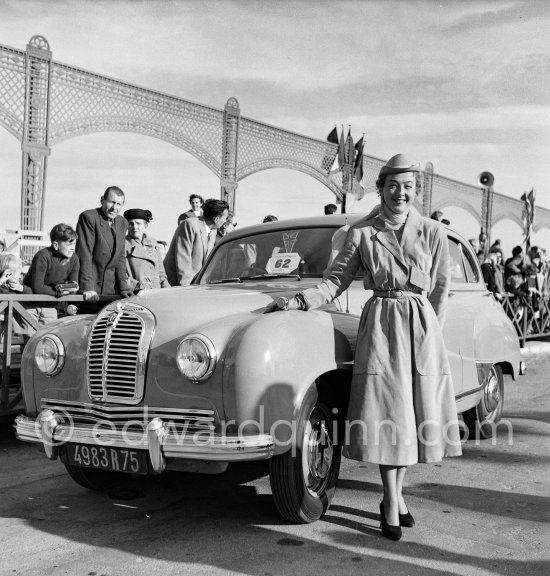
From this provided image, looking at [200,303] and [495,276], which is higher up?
[495,276]

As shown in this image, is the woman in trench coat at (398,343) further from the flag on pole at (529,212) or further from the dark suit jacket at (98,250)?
the flag on pole at (529,212)

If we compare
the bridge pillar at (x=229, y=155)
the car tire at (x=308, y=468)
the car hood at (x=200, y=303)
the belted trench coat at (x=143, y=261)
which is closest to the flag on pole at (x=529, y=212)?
the bridge pillar at (x=229, y=155)

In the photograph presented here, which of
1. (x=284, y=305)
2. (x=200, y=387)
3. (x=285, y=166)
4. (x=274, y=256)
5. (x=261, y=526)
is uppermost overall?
(x=285, y=166)

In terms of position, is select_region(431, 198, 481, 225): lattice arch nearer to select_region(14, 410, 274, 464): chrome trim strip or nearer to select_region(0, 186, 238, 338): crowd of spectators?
select_region(0, 186, 238, 338): crowd of spectators

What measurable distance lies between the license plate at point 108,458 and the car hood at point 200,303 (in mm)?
607

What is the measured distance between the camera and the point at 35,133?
19734mm

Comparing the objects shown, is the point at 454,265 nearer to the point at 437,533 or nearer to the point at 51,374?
the point at 437,533

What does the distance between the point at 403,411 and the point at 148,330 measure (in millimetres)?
1391

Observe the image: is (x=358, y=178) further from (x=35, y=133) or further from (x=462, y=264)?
(x=35, y=133)

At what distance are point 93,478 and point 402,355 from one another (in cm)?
214

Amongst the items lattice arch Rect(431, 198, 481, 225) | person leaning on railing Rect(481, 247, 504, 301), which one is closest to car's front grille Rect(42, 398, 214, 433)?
person leaning on railing Rect(481, 247, 504, 301)

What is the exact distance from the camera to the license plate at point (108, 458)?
11.6 feet

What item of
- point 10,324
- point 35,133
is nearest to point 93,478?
point 10,324

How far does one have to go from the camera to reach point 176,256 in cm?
727
